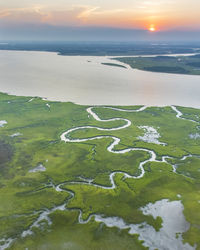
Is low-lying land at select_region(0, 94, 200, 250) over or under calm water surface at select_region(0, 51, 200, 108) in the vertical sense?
under

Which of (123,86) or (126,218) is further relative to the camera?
(123,86)

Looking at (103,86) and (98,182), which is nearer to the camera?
(98,182)

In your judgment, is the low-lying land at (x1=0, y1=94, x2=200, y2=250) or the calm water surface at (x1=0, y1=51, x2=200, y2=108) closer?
the low-lying land at (x1=0, y1=94, x2=200, y2=250)

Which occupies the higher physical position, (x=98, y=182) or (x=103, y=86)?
(x=103, y=86)

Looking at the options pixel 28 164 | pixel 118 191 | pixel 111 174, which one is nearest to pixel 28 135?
pixel 28 164

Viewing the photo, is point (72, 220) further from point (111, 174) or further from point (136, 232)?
point (111, 174)
